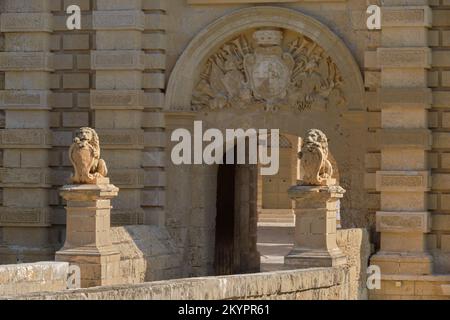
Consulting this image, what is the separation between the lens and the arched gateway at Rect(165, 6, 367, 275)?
83.3ft

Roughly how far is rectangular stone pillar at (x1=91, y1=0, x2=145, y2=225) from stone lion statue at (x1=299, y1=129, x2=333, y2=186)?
11.5 ft

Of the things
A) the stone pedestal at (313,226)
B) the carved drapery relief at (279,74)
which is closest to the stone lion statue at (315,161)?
the stone pedestal at (313,226)

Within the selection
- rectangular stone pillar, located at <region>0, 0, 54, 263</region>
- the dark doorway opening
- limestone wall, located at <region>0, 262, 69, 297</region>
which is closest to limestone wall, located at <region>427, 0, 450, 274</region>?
the dark doorway opening

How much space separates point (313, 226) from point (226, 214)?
6754mm

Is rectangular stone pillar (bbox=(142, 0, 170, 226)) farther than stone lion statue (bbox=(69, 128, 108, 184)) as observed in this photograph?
Yes

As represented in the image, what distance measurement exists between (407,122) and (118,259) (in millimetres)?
4748

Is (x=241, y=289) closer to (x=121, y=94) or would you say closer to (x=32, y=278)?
(x=32, y=278)

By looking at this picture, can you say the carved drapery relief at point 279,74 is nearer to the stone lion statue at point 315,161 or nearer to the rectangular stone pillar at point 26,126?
the stone lion statue at point 315,161

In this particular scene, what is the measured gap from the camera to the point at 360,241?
2425 centimetres

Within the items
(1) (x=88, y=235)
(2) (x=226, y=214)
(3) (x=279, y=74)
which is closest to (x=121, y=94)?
(3) (x=279, y=74)

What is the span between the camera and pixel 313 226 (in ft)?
75.5

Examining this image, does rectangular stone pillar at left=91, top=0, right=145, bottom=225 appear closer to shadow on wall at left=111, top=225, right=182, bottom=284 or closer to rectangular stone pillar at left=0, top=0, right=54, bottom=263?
shadow on wall at left=111, top=225, right=182, bottom=284

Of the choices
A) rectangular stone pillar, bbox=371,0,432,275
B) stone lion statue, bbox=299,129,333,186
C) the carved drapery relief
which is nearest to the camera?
stone lion statue, bbox=299,129,333,186
